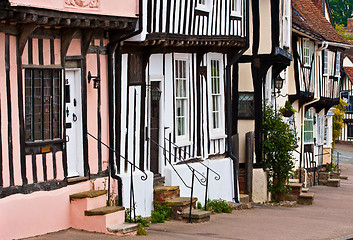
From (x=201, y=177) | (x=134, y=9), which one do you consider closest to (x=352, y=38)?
(x=201, y=177)

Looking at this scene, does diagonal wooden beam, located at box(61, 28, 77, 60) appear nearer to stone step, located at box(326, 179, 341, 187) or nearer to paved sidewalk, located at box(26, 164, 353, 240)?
Answer: paved sidewalk, located at box(26, 164, 353, 240)

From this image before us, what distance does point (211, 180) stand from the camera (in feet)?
69.0

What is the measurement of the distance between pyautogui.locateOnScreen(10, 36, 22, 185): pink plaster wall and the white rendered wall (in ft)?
18.7

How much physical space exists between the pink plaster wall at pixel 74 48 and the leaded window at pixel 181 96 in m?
4.61

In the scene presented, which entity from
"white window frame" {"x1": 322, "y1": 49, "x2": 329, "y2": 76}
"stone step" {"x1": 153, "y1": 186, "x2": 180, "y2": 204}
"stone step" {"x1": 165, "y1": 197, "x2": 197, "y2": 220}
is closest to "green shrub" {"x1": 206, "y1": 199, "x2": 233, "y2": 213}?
"stone step" {"x1": 153, "y1": 186, "x2": 180, "y2": 204}

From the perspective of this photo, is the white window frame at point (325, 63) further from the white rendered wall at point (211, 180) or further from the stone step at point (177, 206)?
the stone step at point (177, 206)

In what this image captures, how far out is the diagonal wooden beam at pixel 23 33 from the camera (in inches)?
529

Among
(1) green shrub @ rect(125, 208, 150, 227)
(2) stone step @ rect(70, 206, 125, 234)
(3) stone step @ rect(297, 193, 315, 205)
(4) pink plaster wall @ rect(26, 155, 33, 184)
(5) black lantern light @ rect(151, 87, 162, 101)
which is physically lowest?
(3) stone step @ rect(297, 193, 315, 205)

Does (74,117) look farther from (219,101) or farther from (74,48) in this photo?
(219,101)

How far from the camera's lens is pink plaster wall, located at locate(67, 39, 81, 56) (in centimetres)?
1498

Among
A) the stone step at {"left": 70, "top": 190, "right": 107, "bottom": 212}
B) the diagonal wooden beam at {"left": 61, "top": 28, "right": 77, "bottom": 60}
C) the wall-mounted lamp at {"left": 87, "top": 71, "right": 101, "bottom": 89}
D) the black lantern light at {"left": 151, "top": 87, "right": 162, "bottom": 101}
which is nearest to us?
the diagonal wooden beam at {"left": 61, "top": 28, "right": 77, "bottom": 60}

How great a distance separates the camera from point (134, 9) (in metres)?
16.0

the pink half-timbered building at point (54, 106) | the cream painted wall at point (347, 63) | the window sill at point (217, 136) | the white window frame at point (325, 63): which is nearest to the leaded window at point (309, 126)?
the white window frame at point (325, 63)

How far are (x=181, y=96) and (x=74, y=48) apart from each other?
5095 mm
